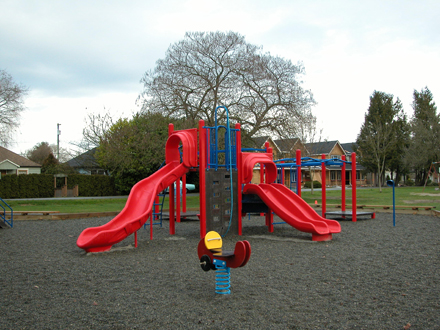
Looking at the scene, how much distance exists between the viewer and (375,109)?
6056 centimetres

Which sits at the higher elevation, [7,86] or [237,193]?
[7,86]

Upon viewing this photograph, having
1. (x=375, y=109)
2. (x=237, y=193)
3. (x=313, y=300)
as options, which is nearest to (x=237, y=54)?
(x=237, y=193)

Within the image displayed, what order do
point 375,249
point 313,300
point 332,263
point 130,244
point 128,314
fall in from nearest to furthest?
1. point 128,314
2. point 313,300
3. point 332,263
4. point 375,249
5. point 130,244

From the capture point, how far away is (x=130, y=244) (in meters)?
10.2

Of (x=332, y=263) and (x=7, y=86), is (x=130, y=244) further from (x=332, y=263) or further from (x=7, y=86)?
(x=7, y=86)

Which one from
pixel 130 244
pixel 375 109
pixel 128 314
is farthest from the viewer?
pixel 375 109

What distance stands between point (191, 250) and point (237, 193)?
2.74 metres

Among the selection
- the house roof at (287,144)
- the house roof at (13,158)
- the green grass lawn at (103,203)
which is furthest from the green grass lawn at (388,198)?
the house roof at (13,158)

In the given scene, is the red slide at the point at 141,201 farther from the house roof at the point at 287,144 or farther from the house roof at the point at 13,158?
the house roof at the point at 13,158

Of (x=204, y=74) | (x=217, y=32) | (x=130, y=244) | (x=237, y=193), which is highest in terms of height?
(x=217, y=32)

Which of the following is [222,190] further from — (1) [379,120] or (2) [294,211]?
(1) [379,120]

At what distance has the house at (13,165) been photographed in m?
47.1

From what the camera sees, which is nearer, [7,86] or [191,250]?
[191,250]

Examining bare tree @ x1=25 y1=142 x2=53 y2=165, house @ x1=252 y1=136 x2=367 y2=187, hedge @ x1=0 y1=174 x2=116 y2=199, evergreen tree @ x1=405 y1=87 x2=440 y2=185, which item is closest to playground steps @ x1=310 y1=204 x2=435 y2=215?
house @ x1=252 y1=136 x2=367 y2=187
